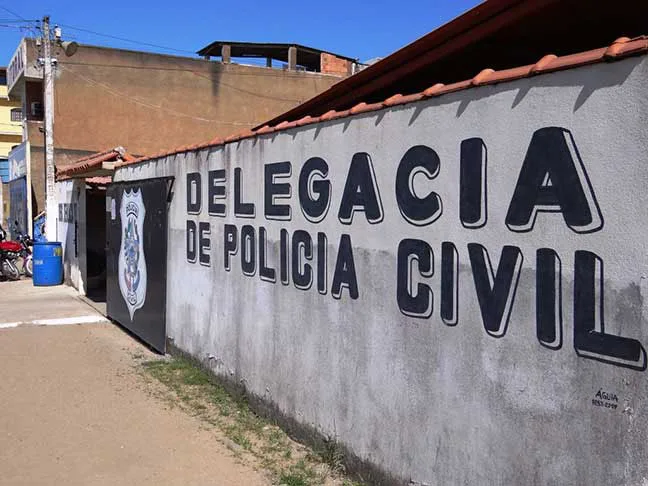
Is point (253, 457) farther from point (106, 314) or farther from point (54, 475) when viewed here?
point (106, 314)

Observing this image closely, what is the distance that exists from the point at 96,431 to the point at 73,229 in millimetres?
11112

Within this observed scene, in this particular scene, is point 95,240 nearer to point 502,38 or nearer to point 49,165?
point 49,165

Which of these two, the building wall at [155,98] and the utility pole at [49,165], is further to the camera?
the building wall at [155,98]

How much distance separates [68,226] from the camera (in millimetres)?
16469

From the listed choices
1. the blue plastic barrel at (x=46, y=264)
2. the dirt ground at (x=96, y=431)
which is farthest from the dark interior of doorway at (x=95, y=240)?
the dirt ground at (x=96, y=431)

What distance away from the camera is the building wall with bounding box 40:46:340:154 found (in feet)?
87.0

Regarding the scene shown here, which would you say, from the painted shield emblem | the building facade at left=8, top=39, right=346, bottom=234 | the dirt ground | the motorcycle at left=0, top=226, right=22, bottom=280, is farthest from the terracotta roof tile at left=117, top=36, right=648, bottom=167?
the building facade at left=8, top=39, right=346, bottom=234

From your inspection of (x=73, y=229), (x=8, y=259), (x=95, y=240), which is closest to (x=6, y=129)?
(x=8, y=259)

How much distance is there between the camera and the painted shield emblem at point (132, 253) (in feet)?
30.6

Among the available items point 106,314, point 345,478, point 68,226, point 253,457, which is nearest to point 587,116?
point 345,478

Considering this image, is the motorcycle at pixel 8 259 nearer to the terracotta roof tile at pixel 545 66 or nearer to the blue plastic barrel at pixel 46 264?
the blue plastic barrel at pixel 46 264

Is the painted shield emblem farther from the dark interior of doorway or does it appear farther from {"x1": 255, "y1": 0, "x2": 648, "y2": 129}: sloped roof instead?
the dark interior of doorway

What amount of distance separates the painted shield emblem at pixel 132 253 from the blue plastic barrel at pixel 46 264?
682 centimetres

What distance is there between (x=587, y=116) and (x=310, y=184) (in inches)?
100
